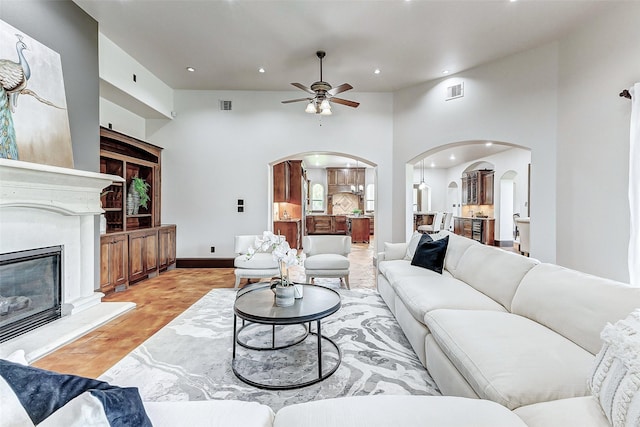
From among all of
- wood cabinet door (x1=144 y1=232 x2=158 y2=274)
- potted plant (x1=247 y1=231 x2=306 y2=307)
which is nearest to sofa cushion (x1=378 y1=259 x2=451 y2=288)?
potted plant (x1=247 y1=231 x2=306 y2=307)

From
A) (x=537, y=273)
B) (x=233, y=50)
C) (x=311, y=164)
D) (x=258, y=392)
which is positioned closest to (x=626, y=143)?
(x=537, y=273)

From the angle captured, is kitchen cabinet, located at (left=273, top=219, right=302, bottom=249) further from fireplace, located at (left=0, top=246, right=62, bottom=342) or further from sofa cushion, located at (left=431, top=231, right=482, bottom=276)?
fireplace, located at (left=0, top=246, right=62, bottom=342)

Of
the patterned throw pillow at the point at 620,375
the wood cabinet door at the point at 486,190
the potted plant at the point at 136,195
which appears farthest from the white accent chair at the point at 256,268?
the wood cabinet door at the point at 486,190

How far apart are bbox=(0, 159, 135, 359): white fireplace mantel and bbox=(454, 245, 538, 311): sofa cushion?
12.2 feet

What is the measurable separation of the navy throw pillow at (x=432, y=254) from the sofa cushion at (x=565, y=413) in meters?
2.17

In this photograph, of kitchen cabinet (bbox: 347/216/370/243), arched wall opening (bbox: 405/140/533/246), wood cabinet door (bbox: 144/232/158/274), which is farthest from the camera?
kitchen cabinet (bbox: 347/216/370/243)

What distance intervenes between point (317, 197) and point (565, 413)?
11672mm

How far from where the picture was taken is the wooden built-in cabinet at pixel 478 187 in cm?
970

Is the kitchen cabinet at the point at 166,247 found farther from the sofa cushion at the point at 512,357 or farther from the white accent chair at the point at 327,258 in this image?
the sofa cushion at the point at 512,357

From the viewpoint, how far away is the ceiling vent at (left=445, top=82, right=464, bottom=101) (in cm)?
500

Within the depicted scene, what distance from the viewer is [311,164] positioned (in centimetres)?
1165

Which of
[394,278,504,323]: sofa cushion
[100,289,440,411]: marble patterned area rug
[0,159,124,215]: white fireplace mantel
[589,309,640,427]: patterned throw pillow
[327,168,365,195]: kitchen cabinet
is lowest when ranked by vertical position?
[100,289,440,411]: marble patterned area rug

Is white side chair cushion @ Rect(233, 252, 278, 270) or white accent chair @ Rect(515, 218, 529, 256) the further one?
white accent chair @ Rect(515, 218, 529, 256)

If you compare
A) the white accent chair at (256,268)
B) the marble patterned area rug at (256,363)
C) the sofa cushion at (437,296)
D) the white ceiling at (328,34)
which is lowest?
the marble patterned area rug at (256,363)
